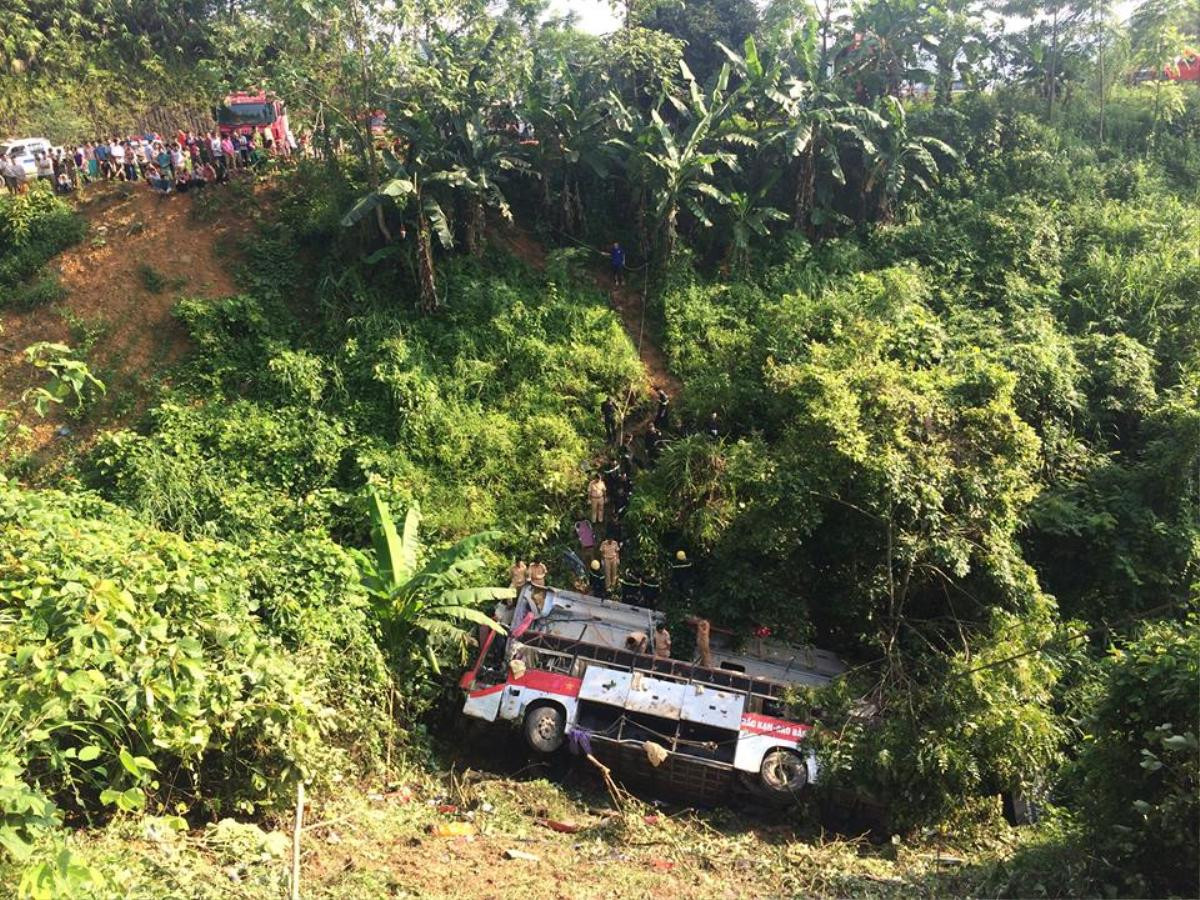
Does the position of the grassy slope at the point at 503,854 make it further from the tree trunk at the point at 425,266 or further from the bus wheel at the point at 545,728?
the tree trunk at the point at 425,266

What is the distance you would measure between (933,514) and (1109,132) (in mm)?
18043

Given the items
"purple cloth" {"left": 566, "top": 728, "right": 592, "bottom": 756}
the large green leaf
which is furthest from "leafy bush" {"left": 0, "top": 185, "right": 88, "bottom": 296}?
"purple cloth" {"left": 566, "top": 728, "right": 592, "bottom": 756}

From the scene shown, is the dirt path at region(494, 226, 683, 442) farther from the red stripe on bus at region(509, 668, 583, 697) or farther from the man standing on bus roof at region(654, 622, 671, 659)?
the red stripe on bus at region(509, 668, 583, 697)

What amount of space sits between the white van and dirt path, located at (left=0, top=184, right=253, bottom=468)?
1500mm

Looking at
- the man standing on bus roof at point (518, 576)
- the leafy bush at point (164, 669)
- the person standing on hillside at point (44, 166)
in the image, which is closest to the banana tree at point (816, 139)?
the man standing on bus roof at point (518, 576)

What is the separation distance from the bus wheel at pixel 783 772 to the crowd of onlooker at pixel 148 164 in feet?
45.8

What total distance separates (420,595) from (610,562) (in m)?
2.97

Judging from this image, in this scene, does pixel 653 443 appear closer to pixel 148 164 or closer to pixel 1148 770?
pixel 1148 770

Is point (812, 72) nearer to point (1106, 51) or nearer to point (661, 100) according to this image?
point (661, 100)

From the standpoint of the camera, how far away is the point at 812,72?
645 inches

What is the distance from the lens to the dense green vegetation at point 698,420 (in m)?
6.23

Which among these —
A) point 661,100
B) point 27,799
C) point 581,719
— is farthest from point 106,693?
point 661,100

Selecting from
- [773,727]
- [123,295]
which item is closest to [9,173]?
[123,295]

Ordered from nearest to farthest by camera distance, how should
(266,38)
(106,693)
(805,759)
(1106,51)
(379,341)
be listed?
(106,693), (805,759), (266,38), (379,341), (1106,51)
